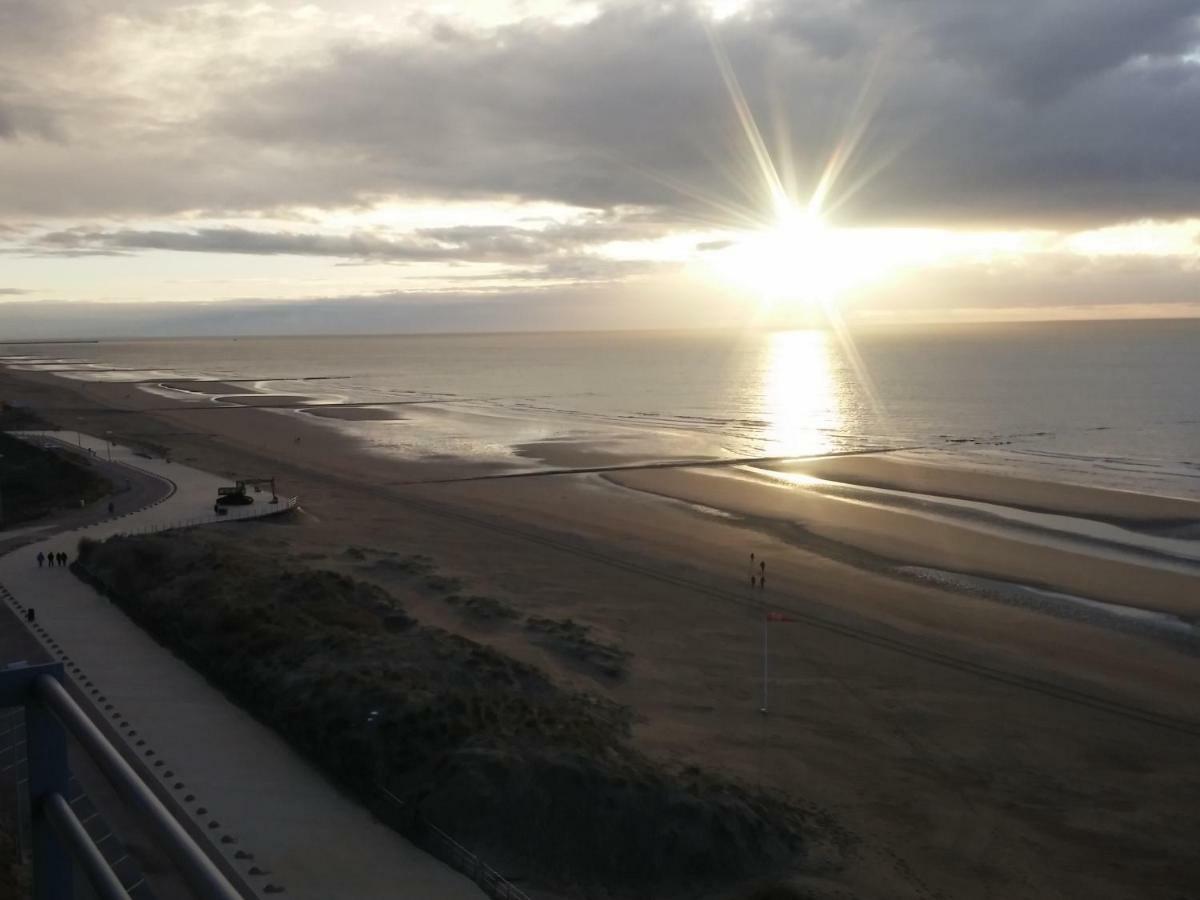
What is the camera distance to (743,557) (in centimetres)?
3525

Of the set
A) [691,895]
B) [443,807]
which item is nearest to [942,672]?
[691,895]

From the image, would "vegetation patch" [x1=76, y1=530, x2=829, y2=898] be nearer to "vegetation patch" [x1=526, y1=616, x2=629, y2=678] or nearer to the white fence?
"vegetation patch" [x1=526, y1=616, x2=629, y2=678]

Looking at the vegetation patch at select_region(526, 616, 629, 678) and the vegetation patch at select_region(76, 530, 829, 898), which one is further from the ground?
the vegetation patch at select_region(76, 530, 829, 898)

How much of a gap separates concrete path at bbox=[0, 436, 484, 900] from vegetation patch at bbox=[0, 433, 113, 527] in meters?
19.6

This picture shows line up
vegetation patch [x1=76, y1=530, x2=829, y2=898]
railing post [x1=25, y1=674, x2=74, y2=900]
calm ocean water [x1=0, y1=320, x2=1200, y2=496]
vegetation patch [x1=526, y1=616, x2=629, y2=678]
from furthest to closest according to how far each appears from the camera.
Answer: calm ocean water [x1=0, y1=320, x2=1200, y2=496] → vegetation patch [x1=526, y1=616, x2=629, y2=678] → vegetation patch [x1=76, y1=530, x2=829, y2=898] → railing post [x1=25, y1=674, x2=74, y2=900]

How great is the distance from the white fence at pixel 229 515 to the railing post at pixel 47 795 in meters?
34.4

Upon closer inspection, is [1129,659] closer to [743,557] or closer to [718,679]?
[718,679]

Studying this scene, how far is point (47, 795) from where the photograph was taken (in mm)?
2721

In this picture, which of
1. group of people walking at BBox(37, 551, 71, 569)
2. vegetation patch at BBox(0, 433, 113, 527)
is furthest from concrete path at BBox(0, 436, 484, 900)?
vegetation patch at BBox(0, 433, 113, 527)

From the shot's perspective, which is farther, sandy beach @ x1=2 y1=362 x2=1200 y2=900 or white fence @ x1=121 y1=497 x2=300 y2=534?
white fence @ x1=121 y1=497 x2=300 y2=534

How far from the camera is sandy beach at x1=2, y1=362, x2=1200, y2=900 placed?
54.7ft

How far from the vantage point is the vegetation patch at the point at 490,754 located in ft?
48.6

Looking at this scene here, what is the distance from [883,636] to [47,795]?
25.7 metres

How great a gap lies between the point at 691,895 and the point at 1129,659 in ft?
52.3
